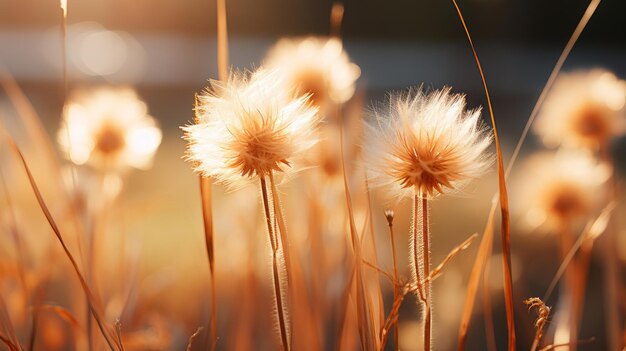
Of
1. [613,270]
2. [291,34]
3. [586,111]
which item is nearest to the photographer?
[613,270]

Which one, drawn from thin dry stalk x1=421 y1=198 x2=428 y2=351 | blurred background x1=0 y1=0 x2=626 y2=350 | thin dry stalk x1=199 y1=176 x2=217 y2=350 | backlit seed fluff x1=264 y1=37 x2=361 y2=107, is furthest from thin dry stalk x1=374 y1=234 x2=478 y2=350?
blurred background x1=0 y1=0 x2=626 y2=350

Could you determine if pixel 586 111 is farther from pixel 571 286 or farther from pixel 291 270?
pixel 291 270

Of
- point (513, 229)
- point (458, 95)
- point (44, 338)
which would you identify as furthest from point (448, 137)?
point (513, 229)

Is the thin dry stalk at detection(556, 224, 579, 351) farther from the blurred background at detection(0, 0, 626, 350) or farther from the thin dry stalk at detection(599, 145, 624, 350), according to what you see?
the blurred background at detection(0, 0, 626, 350)

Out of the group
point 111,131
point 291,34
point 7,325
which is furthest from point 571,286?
point 291,34

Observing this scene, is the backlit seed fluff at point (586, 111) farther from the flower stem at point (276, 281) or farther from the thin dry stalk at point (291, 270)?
the flower stem at point (276, 281)

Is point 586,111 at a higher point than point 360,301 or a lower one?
higher

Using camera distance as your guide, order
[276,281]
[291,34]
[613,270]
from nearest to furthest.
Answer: [276,281], [613,270], [291,34]
